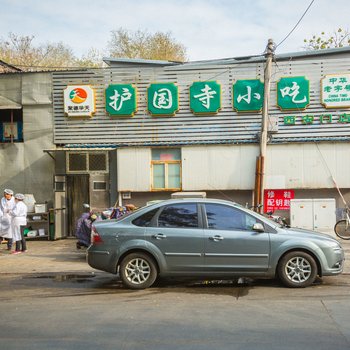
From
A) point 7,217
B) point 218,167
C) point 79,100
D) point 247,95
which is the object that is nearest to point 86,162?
point 79,100

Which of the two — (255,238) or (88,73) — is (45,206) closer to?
(88,73)

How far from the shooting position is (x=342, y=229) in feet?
49.5

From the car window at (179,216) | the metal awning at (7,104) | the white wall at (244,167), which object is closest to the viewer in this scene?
the car window at (179,216)

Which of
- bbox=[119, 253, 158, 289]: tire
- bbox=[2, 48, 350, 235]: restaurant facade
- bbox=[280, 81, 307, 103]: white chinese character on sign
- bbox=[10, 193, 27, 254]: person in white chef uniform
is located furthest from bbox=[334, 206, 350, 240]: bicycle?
bbox=[10, 193, 27, 254]: person in white chef uniform

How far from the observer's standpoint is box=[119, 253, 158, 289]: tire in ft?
28.5

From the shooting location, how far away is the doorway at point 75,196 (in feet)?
56.6

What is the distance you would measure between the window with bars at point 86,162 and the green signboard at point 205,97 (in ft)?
11.2

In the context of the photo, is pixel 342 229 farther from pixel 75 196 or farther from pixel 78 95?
pixel 78 95

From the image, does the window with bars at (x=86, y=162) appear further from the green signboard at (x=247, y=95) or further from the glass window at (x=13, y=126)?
the green signboard at (x=247, y=95)

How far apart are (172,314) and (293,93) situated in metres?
11.3

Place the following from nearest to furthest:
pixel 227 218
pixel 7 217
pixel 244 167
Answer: pixel 227 218 < pixel 7 217 < pixel 244 167

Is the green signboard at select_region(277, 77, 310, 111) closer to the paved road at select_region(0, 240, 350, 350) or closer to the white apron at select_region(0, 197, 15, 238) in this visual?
the paved road at select_region(0, 240, 350, 350)

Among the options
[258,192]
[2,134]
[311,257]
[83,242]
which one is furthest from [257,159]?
[2,134]

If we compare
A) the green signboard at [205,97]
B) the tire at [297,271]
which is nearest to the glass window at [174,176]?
the green signboard at [205,97]
